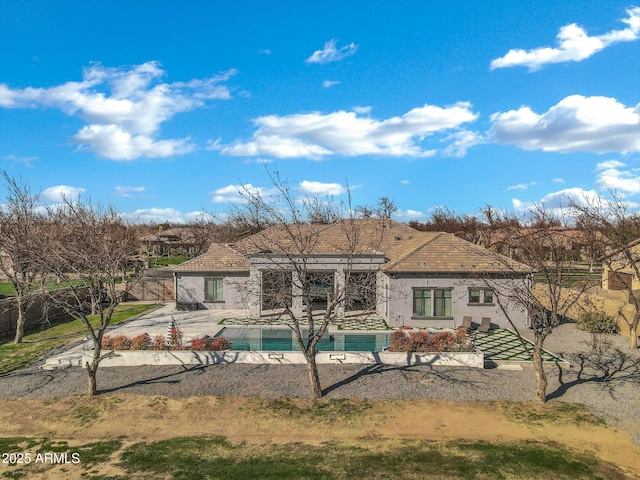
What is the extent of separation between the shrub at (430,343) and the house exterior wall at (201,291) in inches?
541

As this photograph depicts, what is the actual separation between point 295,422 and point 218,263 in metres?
18.2

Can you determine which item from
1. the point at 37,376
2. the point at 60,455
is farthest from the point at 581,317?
the point at 37,376

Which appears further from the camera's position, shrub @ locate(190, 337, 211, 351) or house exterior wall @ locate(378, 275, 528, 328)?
house exterior wall @ locate(378, 275, 528, 328)

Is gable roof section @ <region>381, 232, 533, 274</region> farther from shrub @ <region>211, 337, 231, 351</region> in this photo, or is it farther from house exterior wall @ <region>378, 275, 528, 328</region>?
shrub @ <region>211, 337, 231, 351</region>

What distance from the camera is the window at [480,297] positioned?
24.1m

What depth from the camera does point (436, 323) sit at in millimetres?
24016

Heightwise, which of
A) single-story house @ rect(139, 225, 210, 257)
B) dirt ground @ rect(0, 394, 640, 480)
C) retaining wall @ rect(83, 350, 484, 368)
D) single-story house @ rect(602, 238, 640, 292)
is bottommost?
dirt ground @ rect(0, 394, 640, 480)

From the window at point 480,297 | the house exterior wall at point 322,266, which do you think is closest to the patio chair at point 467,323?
the window at point 480,297

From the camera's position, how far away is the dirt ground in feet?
37.6

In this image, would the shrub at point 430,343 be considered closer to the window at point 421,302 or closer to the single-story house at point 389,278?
the single-story house at point 389,278

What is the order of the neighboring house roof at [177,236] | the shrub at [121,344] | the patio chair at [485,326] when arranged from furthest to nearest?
the neighboring house roof at [177,236]
the patio chair at [485,326]
the shrub at [121,344]

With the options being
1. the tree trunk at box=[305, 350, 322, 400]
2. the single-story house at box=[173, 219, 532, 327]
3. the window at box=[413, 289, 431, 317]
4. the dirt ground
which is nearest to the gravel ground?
the tree trunk at box=[305, 350, 322, 400]

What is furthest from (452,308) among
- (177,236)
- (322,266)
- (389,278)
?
(177,236)

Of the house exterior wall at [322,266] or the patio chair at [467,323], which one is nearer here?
the patio chair at [467,323]
